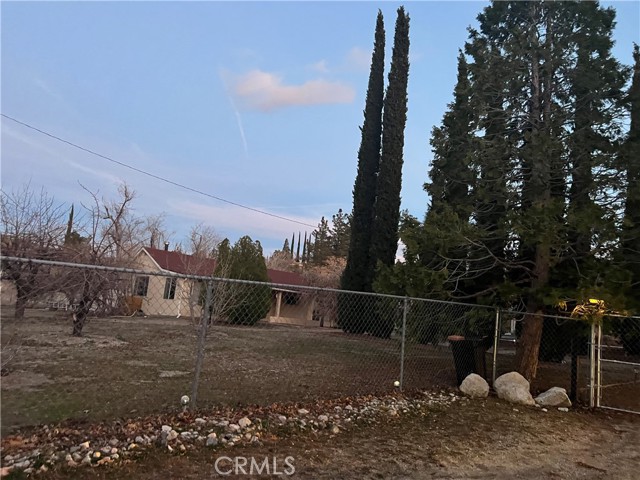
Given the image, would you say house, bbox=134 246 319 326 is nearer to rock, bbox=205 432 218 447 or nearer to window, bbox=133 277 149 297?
window, bbox=133 277 149 297

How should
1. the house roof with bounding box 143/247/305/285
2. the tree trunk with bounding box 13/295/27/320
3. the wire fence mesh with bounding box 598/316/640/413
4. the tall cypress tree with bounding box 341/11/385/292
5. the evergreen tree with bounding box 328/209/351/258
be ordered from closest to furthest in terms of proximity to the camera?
the tree trunk with bounding box 13/295/27/320
the wire fence mesh with bounding box 598/316/640/413
the tall cypress tree with bounding box 341/11/385/292
the house roof with bounding box 143/247/305/285
the evergreen tree with bounding box 328/209/351/258

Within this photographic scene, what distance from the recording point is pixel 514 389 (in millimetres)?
6977

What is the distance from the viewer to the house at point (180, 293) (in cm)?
2123

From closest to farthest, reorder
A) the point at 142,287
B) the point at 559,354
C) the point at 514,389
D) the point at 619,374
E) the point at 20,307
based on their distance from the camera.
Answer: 1. the point at 20,307
2. the point at 514,389
3. the point at 619,374
4. the point at 559,354
5. the point at 142,287

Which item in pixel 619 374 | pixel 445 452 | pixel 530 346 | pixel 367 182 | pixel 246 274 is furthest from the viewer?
pixel 367 182

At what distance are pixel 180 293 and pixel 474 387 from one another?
15750mm

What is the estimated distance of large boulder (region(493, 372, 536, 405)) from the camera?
6879 mm

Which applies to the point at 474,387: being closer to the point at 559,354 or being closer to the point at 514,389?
the point at 514,389

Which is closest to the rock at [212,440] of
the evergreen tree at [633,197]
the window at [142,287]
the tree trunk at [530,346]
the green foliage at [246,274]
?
the tree trunk at [530,346]

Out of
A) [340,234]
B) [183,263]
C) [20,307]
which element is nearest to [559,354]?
[20,307]

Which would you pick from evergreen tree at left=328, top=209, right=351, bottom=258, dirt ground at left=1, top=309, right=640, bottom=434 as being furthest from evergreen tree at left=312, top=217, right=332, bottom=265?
dirt ground at left=1, top=309, right=640, bottom=434

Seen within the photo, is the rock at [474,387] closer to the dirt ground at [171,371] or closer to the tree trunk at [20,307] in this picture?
the dirt ground at [171,371]

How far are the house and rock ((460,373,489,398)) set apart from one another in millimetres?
12580

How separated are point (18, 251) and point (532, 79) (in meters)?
10.5
